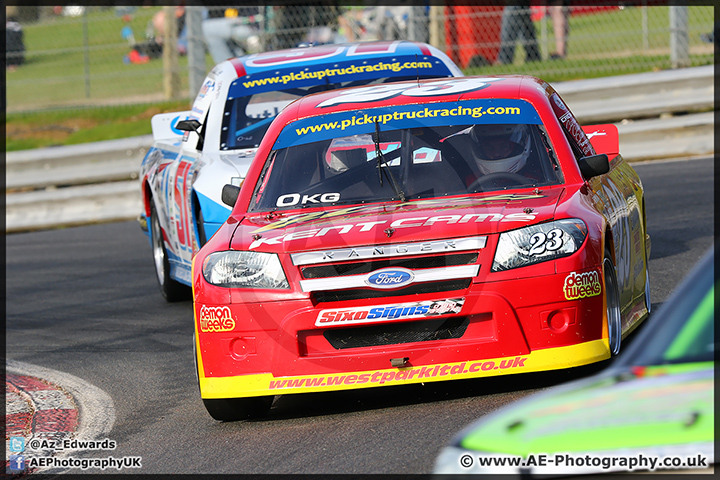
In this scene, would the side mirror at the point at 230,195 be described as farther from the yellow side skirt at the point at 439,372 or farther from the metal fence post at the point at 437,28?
the metal fence post at the point at 437,28

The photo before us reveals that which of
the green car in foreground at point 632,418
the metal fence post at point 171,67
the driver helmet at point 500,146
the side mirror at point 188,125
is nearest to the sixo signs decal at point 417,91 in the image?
the driver helmet at point 500,146

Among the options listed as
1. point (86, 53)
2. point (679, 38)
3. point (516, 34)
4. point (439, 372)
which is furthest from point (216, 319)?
point (86, 53)

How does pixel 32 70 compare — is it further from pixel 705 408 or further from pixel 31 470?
pixel 705 408

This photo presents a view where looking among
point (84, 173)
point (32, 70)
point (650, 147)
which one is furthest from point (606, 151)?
point (32, 70)

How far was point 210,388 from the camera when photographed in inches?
214

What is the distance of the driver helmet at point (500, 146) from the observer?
6.07 meters

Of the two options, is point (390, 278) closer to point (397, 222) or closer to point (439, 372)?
point (397, 222)

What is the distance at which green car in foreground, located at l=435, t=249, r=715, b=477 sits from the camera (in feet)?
7.59

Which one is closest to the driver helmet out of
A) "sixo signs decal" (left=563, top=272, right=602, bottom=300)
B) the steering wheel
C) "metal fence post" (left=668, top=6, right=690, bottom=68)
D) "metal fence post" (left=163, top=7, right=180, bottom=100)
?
the steering wheel

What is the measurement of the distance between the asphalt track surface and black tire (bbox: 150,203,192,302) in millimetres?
109

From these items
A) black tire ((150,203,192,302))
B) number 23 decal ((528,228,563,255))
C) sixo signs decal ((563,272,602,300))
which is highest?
number 23 decal ((528,228,563,255))

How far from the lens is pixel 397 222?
17.6 feet

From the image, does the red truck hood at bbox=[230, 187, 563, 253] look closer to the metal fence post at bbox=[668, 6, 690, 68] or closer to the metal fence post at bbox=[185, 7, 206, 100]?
the metal fence post at bbox=[668, 6, 690, 68]

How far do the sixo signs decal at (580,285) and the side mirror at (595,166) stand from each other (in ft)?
2.87
